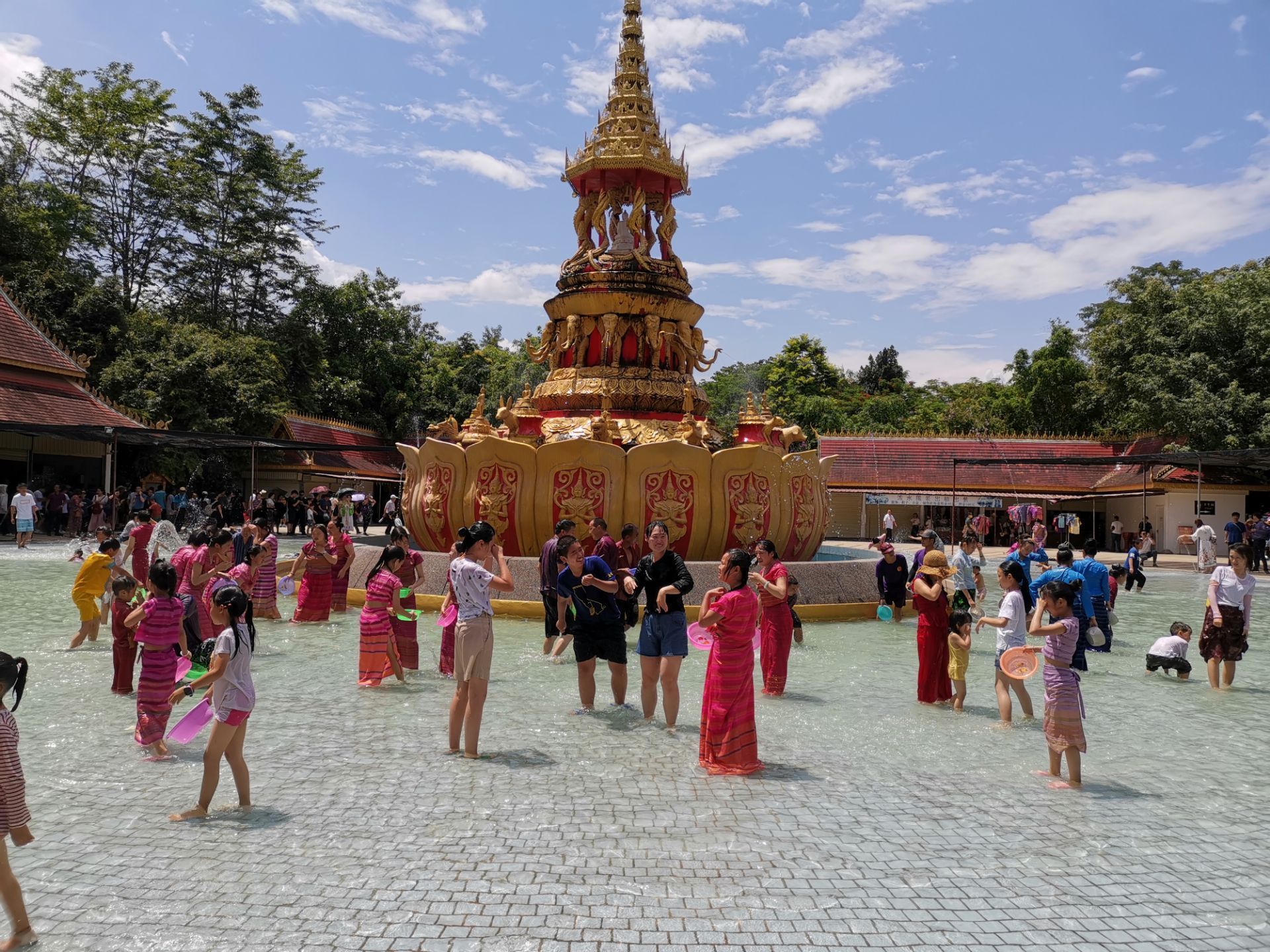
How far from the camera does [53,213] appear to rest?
32.9 m

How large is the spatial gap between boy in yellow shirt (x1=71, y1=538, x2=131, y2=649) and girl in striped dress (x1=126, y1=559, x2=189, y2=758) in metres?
3.06

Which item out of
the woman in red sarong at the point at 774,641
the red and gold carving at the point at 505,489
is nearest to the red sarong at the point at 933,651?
the woman in red sarong at the point at 774,641

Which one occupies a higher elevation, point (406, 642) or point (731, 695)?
point (731, 695)

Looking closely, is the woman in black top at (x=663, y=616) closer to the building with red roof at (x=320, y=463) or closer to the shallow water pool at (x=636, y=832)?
the shallow water pool at (x=636, y=832)

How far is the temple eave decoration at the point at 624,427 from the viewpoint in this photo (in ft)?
42.1

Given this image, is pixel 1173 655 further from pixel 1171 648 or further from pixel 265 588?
pixel 265 588

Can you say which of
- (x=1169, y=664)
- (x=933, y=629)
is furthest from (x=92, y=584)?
(x=1169, y=664)

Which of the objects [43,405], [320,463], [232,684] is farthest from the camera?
[320,463]

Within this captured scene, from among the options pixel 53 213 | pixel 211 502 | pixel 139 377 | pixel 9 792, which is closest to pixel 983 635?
pixel 9 792

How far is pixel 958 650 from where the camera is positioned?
7.16m

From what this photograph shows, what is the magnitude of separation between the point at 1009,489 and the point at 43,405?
32.6 m

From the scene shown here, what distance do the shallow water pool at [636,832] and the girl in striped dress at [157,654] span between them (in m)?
0.21

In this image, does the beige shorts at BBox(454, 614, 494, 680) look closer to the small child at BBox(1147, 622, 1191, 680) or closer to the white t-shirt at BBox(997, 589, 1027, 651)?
the white t-shirt at BBox(997, 589, 1027, 651)

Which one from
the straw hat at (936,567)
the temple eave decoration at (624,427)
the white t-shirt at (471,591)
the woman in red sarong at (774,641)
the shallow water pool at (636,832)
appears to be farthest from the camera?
the temple eave decoration at (624,427)
